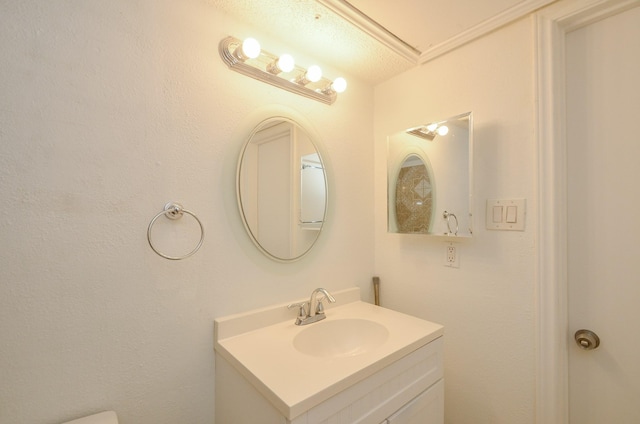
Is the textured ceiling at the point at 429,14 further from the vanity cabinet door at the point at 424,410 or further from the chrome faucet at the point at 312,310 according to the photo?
the vanity cabinet door at the point at 424,410

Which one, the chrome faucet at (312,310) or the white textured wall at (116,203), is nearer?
the white textured wall at (116,203)

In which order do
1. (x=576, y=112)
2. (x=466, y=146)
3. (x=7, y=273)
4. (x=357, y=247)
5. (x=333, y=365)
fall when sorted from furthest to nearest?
1. (x=357, y=247)
2. (x=466, y=146)
3. (x=576, y=112)
4. (x=333, y=365)
5. (x=7, y=273)

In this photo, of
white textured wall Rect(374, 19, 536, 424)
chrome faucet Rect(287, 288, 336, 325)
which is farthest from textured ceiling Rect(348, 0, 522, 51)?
chrome faucet Rect(287, 288, 336, 325)

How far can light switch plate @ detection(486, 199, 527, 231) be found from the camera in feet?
3.49

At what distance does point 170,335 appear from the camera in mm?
917

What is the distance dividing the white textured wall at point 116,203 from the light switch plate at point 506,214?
98 cm

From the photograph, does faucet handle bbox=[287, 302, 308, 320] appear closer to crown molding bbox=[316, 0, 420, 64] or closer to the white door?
the white door

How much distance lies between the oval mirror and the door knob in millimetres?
1097

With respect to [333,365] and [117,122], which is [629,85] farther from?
[117,122]

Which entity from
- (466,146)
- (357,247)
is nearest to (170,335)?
(357,247)

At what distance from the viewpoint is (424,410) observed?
963 millimetres

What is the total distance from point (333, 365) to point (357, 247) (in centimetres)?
78

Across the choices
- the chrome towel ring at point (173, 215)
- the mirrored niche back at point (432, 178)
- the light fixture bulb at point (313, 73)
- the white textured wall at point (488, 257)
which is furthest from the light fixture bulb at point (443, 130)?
the chrome towel ring at point (173, 215)

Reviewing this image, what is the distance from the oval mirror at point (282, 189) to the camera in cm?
111
